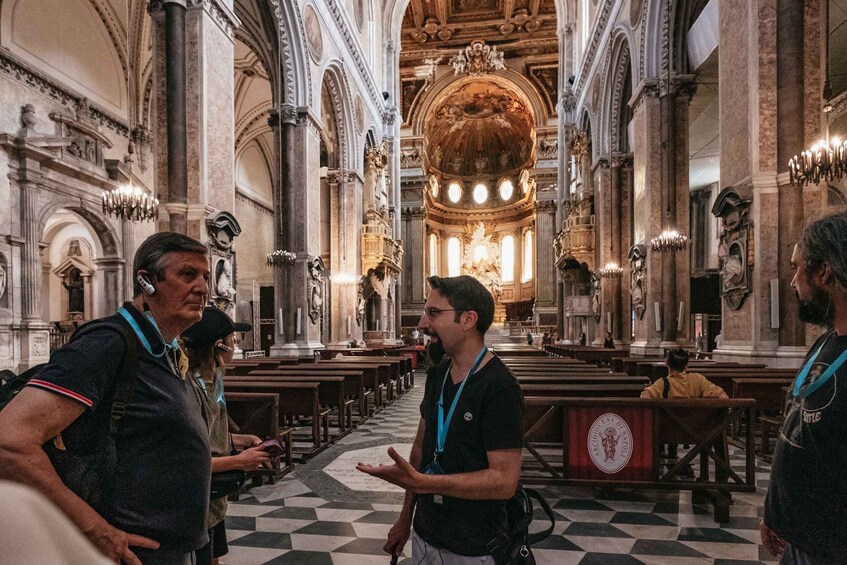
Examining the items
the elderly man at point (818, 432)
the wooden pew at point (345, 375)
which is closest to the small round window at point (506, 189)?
the wooden pew at point (345, 375)

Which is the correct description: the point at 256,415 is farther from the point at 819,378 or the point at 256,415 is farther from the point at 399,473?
the point at 819,378

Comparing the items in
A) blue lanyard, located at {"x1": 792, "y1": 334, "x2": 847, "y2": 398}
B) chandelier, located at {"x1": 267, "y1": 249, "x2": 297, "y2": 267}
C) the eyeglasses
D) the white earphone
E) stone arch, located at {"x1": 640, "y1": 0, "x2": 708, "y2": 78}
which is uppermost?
stone arch, located at {"x1": 640, "y1": 0, "x2": 708, "y2": 78}

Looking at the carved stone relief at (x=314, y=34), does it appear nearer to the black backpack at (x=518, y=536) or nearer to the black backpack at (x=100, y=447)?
the black backpack at (x=100, y=447)

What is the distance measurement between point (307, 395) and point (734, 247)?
23.4 ft

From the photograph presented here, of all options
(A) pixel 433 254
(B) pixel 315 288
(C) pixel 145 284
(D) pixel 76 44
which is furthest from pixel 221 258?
(A) pixel 433 254

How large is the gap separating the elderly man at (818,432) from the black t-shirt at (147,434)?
6.01ft

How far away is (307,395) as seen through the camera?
6.49 meters

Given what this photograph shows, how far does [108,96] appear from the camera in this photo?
671 inches

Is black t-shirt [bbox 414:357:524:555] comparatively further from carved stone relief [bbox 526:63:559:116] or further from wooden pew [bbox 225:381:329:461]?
carved stone relief [bbox 526:63:559:116]

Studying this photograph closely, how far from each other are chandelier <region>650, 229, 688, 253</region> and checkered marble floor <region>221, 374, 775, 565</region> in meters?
6.76

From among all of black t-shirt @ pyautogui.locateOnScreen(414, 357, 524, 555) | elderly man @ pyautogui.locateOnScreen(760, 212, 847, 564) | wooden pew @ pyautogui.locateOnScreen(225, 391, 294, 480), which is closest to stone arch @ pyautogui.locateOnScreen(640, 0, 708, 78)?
wooden pew @ pyautogui.locateOnScreen(225, 391, 294, 480)

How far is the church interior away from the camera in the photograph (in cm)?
499

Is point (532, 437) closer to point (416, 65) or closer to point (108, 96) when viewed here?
point (108, 96)

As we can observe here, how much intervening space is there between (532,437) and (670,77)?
36.0 feet
